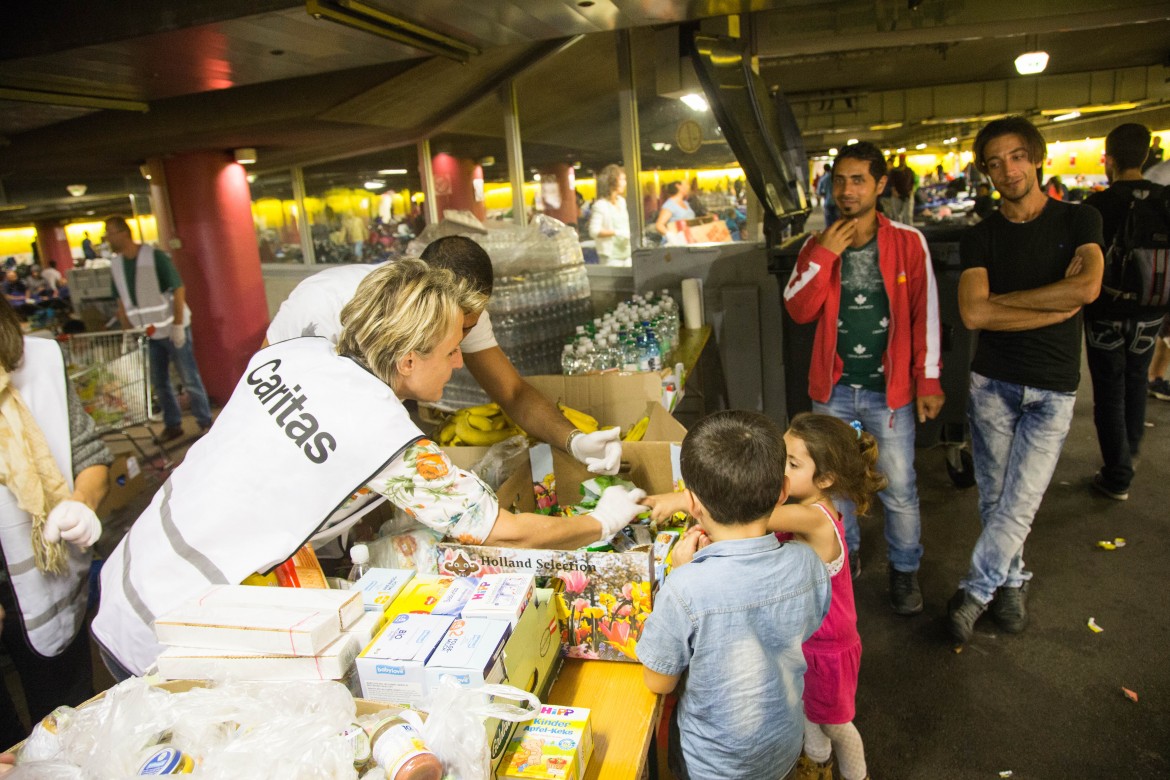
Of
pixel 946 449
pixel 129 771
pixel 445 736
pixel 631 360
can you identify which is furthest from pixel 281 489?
pixel 946 449

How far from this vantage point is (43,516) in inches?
77.4

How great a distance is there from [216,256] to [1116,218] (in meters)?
8.81

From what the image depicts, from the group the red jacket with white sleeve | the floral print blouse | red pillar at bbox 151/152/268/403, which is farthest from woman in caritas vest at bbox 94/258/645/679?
red pillar at bbox 151/152/268/403

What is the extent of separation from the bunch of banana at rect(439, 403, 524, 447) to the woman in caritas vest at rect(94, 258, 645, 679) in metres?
0.98

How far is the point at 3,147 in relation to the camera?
→ 8961 millimetres

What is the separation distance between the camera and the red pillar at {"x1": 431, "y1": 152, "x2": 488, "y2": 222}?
9.08 m

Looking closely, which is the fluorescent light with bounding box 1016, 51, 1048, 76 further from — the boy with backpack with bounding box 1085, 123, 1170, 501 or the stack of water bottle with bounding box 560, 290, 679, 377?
the stack of water bottle with bounding box 560, 290, 679, 377

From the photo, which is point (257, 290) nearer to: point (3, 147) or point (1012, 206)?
point (3, 147)

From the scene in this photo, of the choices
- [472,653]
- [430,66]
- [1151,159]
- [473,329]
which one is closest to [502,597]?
[472,653]

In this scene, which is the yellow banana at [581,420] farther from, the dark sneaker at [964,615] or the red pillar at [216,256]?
the red pillar at [216,256]

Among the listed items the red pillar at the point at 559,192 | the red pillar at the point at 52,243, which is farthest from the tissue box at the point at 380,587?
the red pillar at the point at 52,243

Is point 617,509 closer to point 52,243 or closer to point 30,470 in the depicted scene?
point 30,470

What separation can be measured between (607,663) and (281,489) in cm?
79

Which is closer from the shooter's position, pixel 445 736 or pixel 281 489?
pixel 445 736
